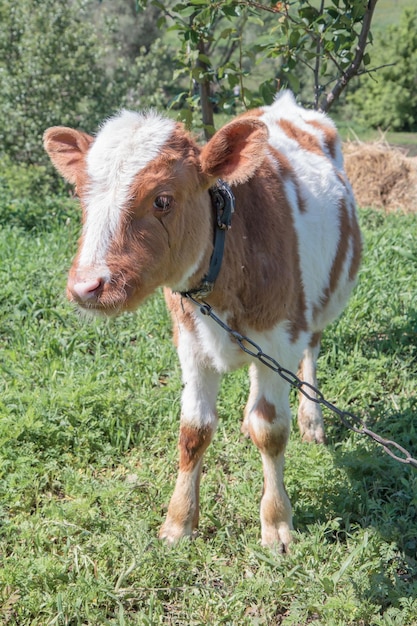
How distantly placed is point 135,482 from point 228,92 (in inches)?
125

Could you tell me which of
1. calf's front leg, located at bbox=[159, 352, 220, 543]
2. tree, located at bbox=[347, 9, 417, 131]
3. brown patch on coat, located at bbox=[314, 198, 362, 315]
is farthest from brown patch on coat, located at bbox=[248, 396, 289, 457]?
tree, located at bbox=[347, 9, 417, 131]

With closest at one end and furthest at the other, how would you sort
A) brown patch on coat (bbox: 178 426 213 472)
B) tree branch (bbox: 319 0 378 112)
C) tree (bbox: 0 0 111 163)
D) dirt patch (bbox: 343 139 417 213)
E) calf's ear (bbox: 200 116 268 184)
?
calf's ear (bbox: 200 116 268 184) → brown patch on coat (bbox: 178 426 213 472) → tree branch (bbox: 319 0 378 112) → tree (bbox: 0 0 111 163) → dirt patch (bbox: 343 139 417 213)

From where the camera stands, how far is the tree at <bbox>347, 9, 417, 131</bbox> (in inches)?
731

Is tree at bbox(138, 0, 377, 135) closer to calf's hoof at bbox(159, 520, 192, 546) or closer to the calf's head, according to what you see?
the calf's head

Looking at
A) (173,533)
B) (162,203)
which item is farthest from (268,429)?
(162,203)

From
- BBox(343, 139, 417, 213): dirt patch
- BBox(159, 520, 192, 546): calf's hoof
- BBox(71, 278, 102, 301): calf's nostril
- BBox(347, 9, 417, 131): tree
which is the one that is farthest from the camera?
BBox(347, 9, 417, 131): tree

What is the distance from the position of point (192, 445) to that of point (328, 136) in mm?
2321

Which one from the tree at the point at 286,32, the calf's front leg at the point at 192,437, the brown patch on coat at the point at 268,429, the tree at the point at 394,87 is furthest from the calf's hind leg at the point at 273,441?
the tree at the point at 394,87

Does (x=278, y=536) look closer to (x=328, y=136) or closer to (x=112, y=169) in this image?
(x=112, y=169)

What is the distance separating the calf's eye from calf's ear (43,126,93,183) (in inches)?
20.6

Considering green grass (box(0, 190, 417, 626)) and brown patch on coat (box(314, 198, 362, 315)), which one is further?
brown patch on coat (box(314, 198, 362, 315))

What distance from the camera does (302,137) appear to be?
4.09m

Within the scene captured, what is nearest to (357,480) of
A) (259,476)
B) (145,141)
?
(259,476)

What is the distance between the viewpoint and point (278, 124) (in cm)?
406
